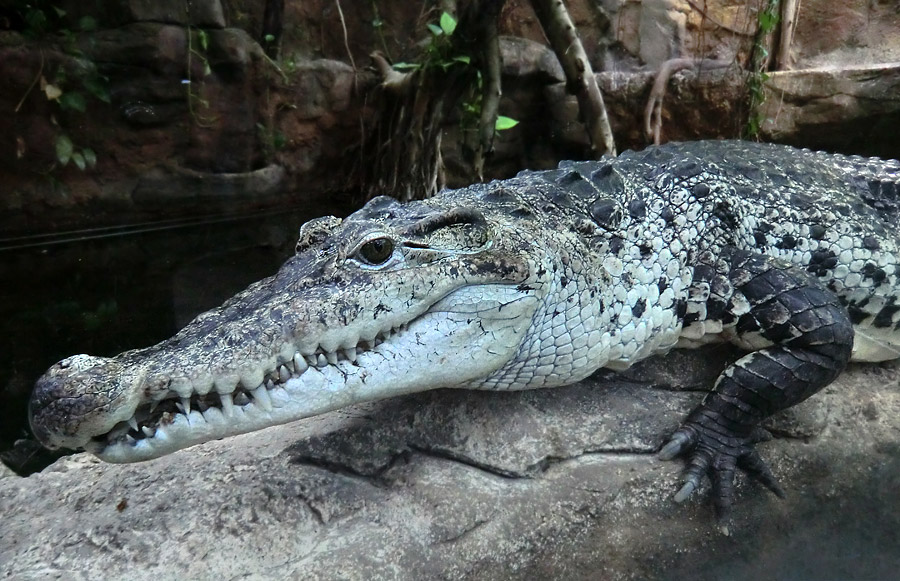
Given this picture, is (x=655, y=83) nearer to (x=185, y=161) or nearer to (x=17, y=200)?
(x=185, y=161)

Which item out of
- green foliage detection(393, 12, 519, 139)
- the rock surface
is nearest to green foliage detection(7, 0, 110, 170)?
green foliage detection(393, 12, 519, 139)

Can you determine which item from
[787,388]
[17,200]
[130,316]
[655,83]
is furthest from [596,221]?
[17,200]

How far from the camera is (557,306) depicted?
2293 mm

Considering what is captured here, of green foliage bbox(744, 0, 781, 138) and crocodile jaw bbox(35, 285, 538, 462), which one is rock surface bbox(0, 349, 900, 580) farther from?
green foliage bbox(744, 0, 781, 138)

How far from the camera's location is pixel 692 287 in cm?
253

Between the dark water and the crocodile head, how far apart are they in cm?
101

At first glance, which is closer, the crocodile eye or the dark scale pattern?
the crocodile eye

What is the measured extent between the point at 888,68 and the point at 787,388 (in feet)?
19.0

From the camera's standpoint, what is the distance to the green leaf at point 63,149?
6215 millimetres

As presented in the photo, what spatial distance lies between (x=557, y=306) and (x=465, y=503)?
0.73 metres

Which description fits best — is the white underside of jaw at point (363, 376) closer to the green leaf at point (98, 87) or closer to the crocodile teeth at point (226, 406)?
the crocodile teeth at point (226, 406)

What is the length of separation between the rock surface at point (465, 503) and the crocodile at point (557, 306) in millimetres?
142

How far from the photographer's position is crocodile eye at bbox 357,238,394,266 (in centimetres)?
204

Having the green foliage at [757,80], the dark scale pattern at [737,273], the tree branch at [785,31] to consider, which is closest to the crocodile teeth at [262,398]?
the dark scale pattern at [737,273]
